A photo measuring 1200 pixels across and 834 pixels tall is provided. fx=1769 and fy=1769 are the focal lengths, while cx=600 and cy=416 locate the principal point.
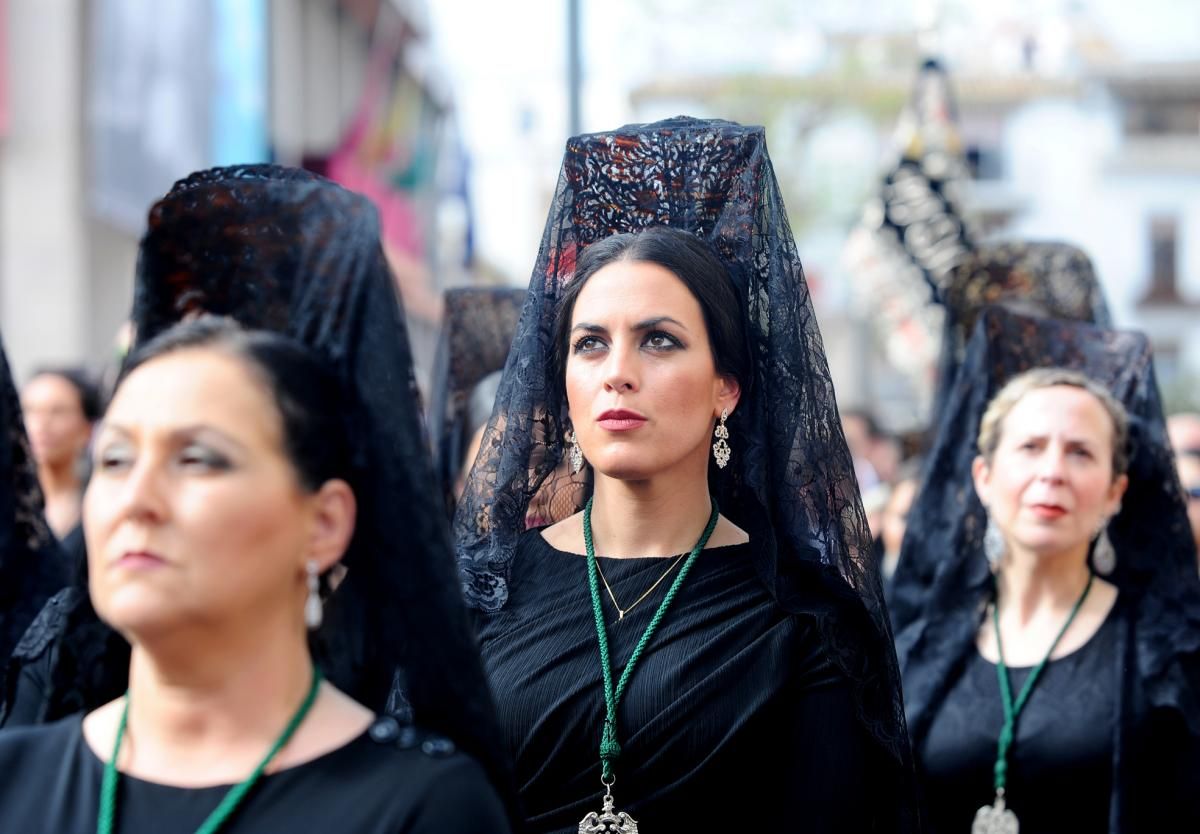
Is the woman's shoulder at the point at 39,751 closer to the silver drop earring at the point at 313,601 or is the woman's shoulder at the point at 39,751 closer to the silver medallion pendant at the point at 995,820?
the silver drop earring at the point at 313,601

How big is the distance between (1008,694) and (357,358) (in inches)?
98.7

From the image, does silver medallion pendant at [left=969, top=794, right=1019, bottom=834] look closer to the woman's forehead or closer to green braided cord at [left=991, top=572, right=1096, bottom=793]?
green braided cord at [left=991, top=572, right=1096, bottom=793]

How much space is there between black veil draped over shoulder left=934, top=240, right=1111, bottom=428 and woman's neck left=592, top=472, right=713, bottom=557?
2523 mm

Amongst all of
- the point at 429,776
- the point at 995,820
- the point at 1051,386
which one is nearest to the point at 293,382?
the point at 429,776

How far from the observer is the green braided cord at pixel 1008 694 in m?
4.18

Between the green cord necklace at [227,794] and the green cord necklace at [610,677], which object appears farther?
the green cord necklace at [610,677]

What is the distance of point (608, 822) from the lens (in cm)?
303

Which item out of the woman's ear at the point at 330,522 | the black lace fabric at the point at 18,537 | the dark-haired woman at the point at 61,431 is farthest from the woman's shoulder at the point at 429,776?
the dark-haired woman at the point at 61,431

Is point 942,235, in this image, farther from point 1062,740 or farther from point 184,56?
point 184,56

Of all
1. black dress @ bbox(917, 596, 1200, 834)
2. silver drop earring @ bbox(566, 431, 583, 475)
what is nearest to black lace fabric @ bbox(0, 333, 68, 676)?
silver drop earring @ bbox(566, 431, 583, 475)

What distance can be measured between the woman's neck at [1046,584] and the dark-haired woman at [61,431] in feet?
11.4

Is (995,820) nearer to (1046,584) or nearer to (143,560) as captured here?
(1046,584)

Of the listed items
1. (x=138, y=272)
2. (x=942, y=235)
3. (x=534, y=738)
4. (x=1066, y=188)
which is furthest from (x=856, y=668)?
(x=1066, y=188)

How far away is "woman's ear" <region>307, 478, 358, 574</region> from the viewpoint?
2.24 meters
